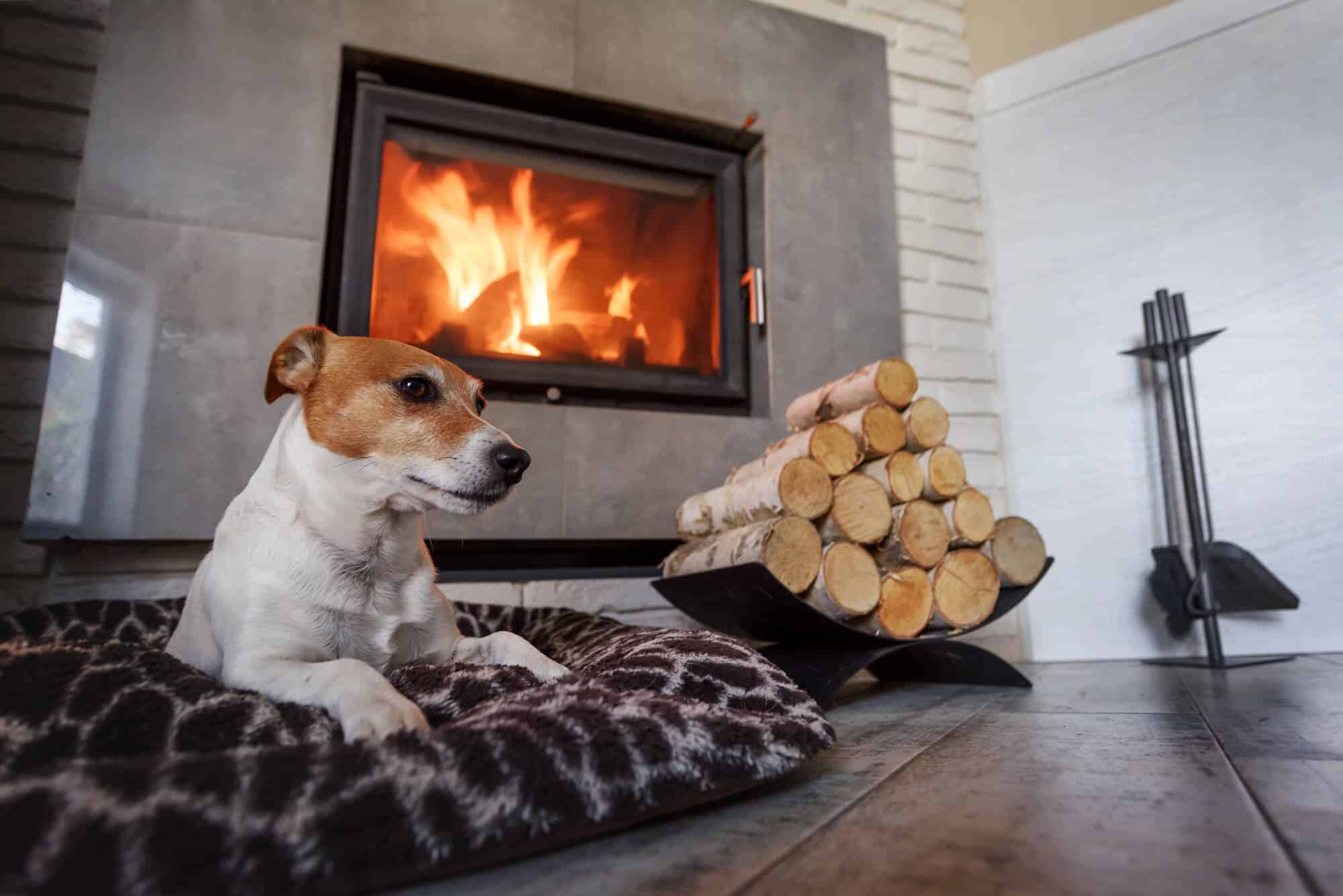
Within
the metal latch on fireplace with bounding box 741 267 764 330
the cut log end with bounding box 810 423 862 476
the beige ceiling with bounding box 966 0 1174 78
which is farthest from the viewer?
the beige ceiling with bounding box 966 0 1174 78

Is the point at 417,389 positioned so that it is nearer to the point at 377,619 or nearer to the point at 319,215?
the point at 377,619

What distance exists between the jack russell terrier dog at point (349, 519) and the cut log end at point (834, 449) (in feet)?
2.44

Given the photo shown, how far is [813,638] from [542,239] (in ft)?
4.97

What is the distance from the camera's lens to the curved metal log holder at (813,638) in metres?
1.45

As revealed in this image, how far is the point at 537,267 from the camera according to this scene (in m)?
2.36

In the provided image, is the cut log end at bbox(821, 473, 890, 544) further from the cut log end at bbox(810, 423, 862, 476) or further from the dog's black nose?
the dog's black nose

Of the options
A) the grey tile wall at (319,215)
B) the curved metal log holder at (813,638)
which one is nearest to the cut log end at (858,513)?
the curved metal log holder at (813,638)

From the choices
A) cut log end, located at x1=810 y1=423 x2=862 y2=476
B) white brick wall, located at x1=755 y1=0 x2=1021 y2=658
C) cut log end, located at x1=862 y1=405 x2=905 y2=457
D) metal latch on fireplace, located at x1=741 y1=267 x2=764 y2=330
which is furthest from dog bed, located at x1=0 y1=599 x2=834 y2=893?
white brick wall, located at x1=755 y1=0 x2=1021 y2=658

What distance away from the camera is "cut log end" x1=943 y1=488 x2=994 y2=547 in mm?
1731

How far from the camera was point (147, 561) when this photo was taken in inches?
72.0

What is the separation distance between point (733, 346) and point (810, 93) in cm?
101

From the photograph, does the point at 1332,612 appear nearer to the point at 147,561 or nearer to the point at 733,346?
the point at 733,346

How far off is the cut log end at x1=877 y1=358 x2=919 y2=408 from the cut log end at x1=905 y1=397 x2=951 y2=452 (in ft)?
0.10

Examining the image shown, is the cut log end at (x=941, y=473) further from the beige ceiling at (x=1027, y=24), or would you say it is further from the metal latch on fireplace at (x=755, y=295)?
the beige ceiling at (x=1027, y=24)
